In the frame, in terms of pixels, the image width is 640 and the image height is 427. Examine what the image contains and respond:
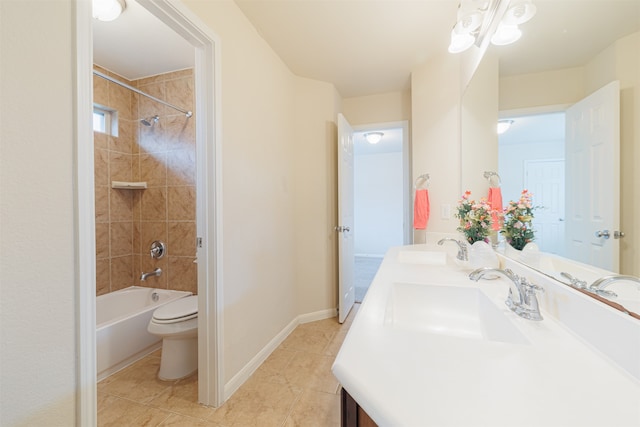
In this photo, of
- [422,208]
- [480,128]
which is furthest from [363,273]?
[480,128]

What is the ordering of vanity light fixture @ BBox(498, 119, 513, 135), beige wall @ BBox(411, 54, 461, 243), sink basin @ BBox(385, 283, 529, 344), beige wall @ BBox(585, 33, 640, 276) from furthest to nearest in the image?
1. beige wall @ BBox(411, 54, 461, 243)
2. vanity light fixture @ BBox(498, 119, 513, 135)
3. sink basin @ BBox(385, 283, 529, 344)
4. beige wall @ BBox(585, 33, 640, 276)

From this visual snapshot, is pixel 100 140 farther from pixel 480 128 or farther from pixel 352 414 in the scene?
pixel 480 128

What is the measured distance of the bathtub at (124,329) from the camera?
1703mm

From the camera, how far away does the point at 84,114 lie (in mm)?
772

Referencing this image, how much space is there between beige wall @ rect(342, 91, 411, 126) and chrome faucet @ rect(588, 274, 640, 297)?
2.39 meters

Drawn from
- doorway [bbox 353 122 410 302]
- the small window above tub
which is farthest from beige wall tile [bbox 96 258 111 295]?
doorway [bbox 353 122 410 302]

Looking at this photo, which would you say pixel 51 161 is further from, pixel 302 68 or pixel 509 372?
pixel 302 68

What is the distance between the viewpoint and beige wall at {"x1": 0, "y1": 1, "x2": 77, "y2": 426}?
24.8 inches

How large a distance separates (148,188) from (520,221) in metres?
2.97

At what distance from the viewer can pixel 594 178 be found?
61cm

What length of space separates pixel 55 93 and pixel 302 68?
1.97 meters

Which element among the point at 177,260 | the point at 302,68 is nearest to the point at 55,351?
the point at 177,260

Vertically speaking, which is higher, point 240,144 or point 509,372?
point 240,144

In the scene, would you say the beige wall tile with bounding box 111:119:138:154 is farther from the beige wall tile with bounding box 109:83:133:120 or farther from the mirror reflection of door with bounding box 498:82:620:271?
the mirror reflection of door with bounding box 498:82:620:271
